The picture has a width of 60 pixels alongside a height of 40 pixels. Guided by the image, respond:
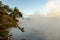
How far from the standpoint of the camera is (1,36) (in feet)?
86.6

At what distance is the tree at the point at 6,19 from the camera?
26.6 metres

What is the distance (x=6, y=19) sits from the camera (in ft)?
89.3

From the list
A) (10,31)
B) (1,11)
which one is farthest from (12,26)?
(1,11)

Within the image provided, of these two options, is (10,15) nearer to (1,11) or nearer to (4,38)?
(1,11)

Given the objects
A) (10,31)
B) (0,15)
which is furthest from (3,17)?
(10,31)

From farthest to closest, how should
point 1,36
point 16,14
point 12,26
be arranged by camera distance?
1. point 16,14
2. point 12,26
3. point 1,36

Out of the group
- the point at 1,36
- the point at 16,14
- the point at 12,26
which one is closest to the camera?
the point at 1,36

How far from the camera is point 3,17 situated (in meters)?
27.4

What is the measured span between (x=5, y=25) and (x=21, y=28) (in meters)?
3.69

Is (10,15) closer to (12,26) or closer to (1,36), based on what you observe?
(12,26)

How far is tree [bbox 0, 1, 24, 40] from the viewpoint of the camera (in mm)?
26622

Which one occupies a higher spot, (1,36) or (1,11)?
(1,11)

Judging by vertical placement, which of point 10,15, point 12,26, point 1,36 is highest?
point 10,15

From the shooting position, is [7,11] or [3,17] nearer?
[3,17]
